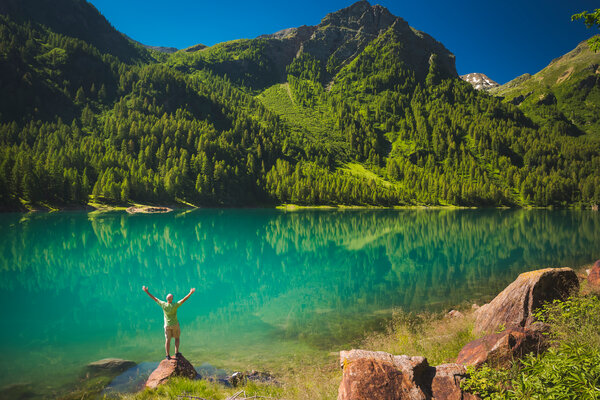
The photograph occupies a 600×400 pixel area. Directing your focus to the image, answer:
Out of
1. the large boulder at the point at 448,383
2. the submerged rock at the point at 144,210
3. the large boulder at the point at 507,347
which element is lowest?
the large boulder at the point at 448,383

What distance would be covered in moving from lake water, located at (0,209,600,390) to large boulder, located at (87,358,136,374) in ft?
2.05

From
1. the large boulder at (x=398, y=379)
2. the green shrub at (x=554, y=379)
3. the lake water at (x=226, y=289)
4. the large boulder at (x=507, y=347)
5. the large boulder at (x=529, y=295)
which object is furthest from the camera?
the lake water at (x=226, y=289)

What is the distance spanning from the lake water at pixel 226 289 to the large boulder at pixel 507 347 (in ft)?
30.1

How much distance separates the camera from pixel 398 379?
7031 millimetres

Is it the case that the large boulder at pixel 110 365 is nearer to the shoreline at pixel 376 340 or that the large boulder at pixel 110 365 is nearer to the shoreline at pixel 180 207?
the shoreline at pixel 376 340

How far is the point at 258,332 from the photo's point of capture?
18.1 metres

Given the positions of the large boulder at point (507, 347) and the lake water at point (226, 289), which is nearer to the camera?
the large boulder at point (507, 347)

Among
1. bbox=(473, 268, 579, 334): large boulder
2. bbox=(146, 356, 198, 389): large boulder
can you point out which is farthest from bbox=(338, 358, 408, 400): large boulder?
bbox=(146, 356, 198, 389): large boulder

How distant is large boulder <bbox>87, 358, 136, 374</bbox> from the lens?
13.1 metres

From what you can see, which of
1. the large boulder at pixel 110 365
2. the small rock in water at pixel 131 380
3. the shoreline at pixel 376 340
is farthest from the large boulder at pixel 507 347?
the large boulder at pixel 110 365

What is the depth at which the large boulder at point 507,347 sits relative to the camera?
7504mm

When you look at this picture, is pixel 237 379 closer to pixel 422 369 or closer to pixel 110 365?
pixel 110 365

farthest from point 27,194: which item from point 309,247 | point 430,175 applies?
point 430,175

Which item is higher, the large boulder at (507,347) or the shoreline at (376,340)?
the large boulder at (507,347)
